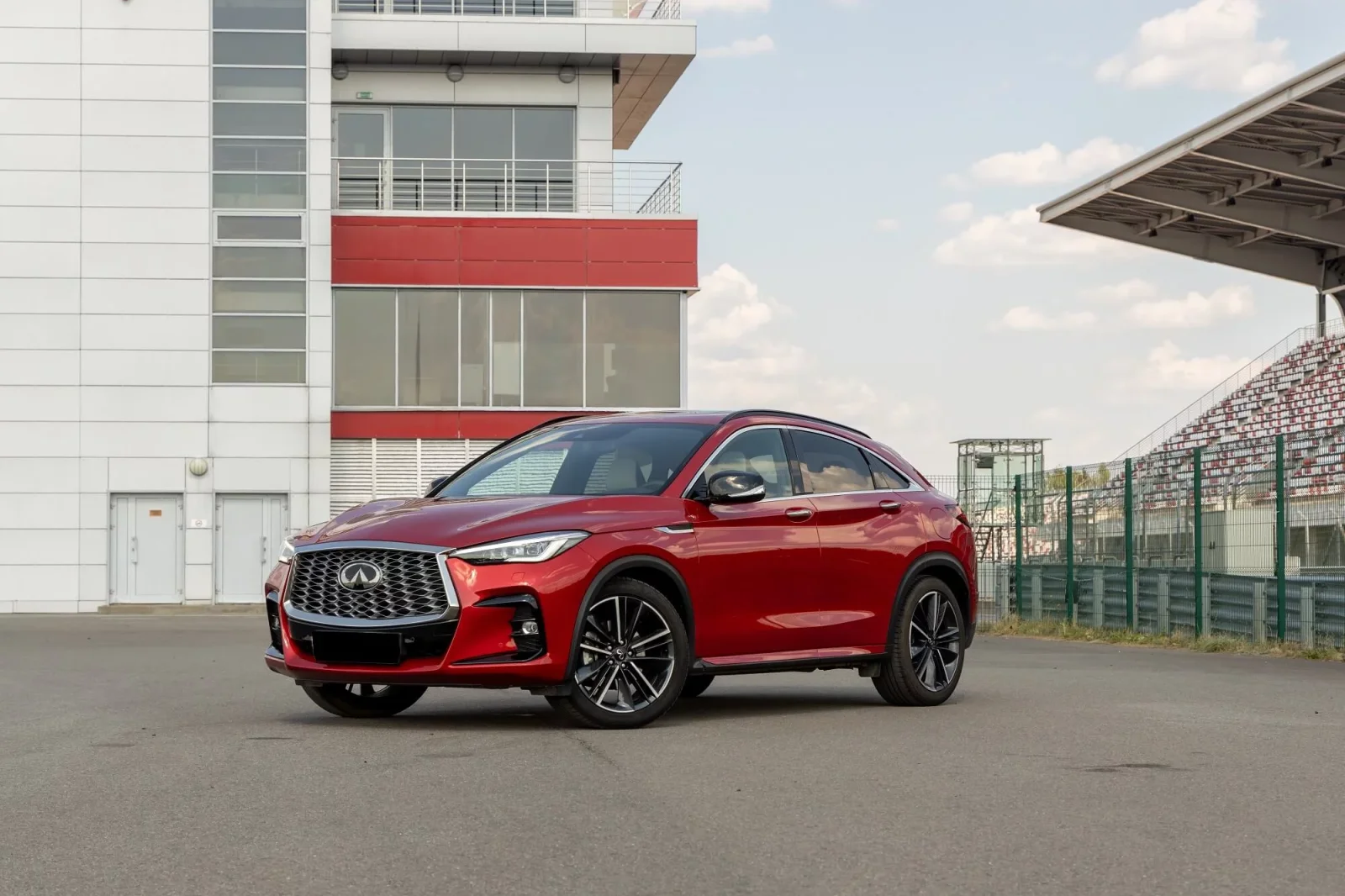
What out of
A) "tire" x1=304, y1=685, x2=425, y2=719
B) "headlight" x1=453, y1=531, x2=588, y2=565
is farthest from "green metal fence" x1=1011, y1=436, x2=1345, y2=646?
"headlight" x1=453, y1=531, x2=588, y2=565

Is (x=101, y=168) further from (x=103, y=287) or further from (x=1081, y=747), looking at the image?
(x=1081, y=747)

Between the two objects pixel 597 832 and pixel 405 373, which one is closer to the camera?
pixel 597 832

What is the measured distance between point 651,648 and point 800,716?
1402 mm

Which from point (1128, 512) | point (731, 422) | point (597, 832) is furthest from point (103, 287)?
point (597, 832)

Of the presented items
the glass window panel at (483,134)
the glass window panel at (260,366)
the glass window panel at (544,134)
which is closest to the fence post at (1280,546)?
the glass window panel at (260,366)

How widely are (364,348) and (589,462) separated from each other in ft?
103

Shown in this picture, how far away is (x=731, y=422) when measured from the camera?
10891mm

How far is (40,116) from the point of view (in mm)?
40844

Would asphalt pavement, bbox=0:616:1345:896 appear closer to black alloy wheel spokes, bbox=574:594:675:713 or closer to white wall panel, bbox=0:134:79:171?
black alloy wheel spokes, bbox=574:594:675:713

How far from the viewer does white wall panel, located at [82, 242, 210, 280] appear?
4069 centimetres

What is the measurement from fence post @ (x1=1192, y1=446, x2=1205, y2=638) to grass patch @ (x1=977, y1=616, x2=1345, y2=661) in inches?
8.1

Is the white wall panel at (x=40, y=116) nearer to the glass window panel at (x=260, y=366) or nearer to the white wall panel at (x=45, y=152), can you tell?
the white wall panel at (x=45, y=152)

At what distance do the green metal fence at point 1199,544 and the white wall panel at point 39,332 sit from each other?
71.5 ft

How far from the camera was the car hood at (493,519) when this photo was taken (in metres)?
9.51
